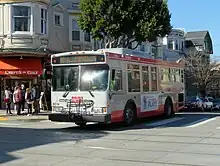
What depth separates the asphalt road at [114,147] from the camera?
977 cm

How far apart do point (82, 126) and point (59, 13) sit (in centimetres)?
1510

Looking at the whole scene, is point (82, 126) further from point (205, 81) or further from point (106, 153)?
point (205, 81)

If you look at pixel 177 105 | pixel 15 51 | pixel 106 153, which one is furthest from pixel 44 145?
pixel 15 51

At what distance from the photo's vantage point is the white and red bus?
16.1 metres

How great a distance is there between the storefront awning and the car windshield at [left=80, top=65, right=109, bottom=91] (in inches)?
471

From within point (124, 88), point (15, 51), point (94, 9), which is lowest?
point (124, 88)

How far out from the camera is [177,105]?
24062mm

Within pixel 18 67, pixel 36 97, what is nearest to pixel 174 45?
pixel 18 67

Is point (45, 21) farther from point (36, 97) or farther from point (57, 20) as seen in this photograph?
point (36, 97)

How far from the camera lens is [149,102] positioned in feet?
64.6

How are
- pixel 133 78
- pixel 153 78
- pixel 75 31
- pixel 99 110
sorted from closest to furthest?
pixel 99 110, pixel 133 78, pixel 153 78, pixel 75 31

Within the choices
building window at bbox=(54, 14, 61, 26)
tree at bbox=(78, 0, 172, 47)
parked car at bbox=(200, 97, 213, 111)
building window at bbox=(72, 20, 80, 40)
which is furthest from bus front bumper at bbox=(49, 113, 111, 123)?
parked car at bbox=(200, 97, 213, 111)

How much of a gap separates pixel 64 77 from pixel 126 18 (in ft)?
36.0

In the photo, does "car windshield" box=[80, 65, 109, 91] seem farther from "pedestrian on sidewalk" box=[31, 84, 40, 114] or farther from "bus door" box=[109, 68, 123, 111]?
"pedestrian on sidewalk" box=[31, 84, 40, 114]
